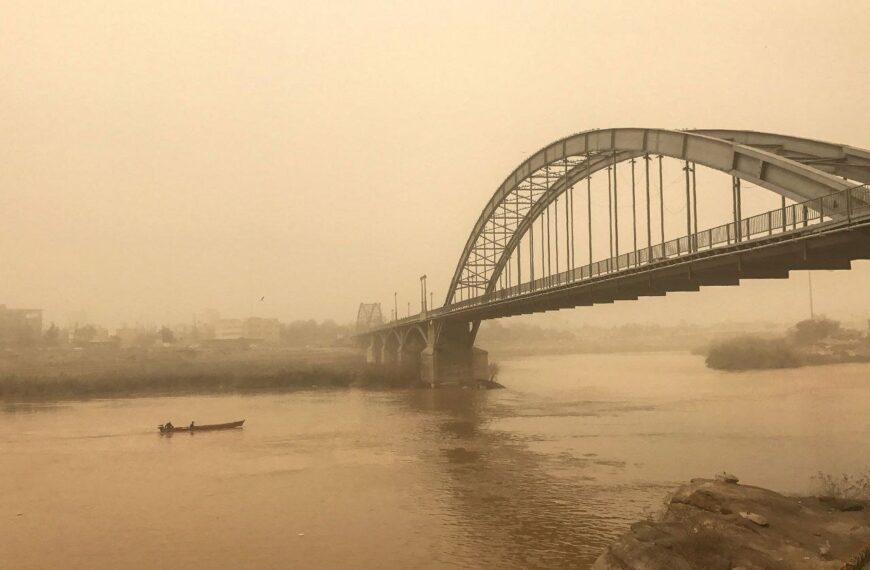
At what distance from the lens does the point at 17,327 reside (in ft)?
497

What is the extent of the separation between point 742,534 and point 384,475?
12.2 metres

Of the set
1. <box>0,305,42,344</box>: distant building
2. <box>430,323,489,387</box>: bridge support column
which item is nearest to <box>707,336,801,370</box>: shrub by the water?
<box>430,323,489,387</box>: bridge support column

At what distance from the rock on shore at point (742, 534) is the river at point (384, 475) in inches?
69.0

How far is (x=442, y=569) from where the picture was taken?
1336cm

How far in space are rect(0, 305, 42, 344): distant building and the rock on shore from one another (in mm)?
138946

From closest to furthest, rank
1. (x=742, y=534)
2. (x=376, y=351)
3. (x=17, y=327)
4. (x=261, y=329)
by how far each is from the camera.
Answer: (x=742, y=534) < (x=376, y=351) < (x=17, y=327) < (x=261, y=329)

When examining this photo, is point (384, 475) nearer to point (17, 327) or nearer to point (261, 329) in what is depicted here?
point (17, 327)

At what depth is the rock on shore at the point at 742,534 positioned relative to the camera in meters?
11.2

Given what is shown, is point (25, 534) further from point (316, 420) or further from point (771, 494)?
point (316, 420)

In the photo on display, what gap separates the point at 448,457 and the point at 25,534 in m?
13.1

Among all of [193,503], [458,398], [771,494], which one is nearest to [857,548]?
[771,494]

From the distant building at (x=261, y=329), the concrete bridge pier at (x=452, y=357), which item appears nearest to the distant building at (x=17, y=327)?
the distant building at (x=261, y=329)

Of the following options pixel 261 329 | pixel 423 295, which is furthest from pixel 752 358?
pixel 261 329

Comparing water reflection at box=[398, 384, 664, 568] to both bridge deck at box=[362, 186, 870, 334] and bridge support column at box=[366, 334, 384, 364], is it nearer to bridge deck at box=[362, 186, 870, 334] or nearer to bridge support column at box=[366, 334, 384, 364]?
bridge deck at box=[362, 186, 870, 334]
